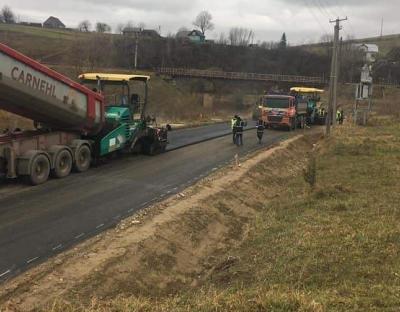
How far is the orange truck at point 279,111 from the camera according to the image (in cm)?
3488

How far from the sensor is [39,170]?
1457 centimetres

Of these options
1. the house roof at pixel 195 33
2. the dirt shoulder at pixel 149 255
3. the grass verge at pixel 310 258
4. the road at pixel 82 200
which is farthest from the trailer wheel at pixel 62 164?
the house roof at pixel 195 33

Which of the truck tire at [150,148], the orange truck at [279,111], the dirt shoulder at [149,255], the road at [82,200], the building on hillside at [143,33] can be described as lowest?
the dirt shoulder at [149,255]

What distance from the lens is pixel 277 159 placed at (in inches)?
907

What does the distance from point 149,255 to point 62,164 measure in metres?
6.67

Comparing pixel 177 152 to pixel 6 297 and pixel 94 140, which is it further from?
pixel 6 297

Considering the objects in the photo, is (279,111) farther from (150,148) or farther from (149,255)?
(149,255)

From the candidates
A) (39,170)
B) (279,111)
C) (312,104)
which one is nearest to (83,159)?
(39,170)

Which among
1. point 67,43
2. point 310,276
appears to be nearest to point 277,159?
point 310,276

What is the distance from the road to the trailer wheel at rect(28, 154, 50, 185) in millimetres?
240

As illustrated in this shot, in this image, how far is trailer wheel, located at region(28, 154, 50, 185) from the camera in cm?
1412

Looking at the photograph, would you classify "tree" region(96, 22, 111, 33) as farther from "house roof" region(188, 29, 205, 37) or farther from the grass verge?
the grass verge

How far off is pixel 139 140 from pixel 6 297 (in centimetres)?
1308

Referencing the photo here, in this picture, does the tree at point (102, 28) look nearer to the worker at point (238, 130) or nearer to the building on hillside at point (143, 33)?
the building on hillside at point (143, 33)
